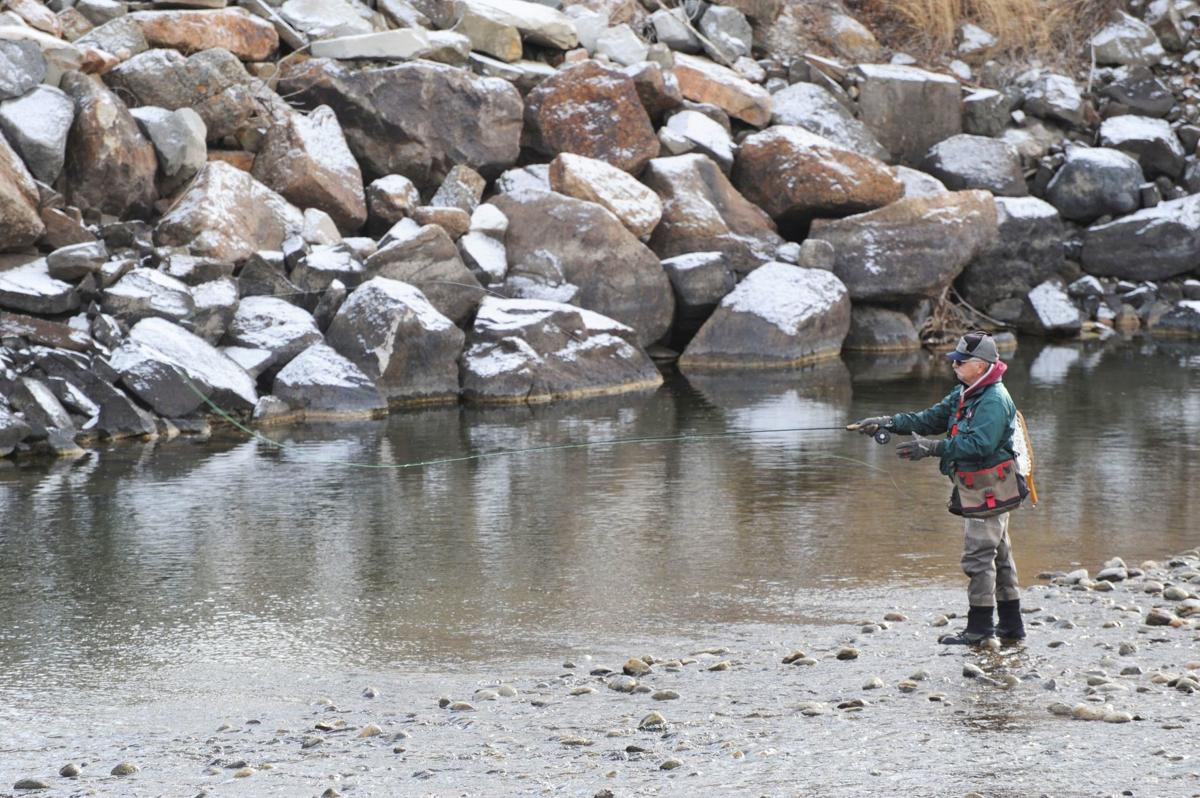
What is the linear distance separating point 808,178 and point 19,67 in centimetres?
916

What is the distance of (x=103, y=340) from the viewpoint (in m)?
12.8

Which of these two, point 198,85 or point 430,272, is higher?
point 198,85

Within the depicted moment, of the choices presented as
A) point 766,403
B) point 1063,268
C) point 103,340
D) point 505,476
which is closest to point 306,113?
point 103,340

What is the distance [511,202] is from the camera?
1702cm

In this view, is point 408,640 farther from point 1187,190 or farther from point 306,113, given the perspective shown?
point 1187,190

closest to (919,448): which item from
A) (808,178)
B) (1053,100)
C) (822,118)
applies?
(808,178)

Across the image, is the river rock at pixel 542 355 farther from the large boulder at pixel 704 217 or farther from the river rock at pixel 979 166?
the river rock at pixel 979 166

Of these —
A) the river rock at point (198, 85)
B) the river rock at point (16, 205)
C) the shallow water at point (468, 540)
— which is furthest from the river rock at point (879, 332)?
the river rock at point (16, 205)

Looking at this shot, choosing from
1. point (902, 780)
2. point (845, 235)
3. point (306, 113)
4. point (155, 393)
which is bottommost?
point (902, 780)

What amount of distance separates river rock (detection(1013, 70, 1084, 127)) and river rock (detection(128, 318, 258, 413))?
14.8m

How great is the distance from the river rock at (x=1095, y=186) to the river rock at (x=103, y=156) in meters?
12.9

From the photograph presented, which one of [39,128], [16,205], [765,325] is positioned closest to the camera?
[16,205]

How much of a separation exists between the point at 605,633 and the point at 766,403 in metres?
7.78

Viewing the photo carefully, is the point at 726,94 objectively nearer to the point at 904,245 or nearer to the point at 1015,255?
the point at 904,245
